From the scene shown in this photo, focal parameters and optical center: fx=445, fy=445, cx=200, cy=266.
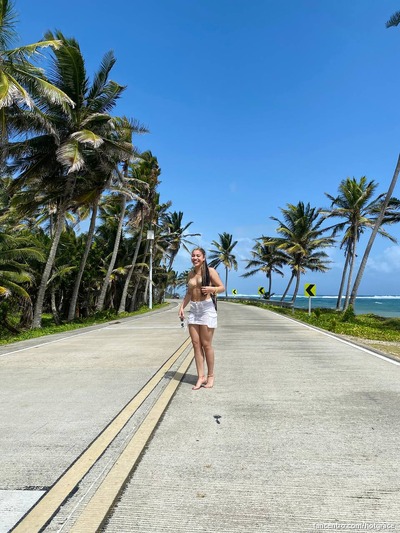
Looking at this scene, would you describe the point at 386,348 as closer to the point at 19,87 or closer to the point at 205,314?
the point at 205,314

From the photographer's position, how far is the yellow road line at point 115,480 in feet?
9.34

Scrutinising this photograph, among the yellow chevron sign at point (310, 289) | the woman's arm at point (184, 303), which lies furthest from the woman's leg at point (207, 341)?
the yellow chevron sign at point (310, 289)

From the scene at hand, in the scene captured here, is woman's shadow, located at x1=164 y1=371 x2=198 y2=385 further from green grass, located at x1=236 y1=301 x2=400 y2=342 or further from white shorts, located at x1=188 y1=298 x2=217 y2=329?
green grass, located at x1=236 y1=301 x2=400 y2=342

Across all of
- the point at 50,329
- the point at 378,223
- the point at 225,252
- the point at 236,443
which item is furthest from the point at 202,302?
the point at 225,252

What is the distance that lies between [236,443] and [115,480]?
50.4 inches

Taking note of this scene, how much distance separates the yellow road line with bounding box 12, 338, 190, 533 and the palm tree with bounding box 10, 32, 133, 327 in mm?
14595

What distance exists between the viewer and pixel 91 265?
3381 cm

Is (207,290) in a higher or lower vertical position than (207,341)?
higher

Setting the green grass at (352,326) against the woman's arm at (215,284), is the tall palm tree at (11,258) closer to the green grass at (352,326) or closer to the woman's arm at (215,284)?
the green grass at (352,326)

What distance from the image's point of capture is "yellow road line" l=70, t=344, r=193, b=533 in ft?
9.34

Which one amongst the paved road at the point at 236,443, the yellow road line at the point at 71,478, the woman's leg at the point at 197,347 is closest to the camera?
the yellow road line at the point at 71,478

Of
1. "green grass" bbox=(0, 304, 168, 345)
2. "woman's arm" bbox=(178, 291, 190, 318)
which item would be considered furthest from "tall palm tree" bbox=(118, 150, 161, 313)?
"woman's arm" bbox=(178, 291, 190, 318)

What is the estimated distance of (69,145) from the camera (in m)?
17.9

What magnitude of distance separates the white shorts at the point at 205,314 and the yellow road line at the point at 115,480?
129 centimetres
